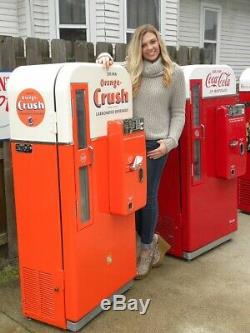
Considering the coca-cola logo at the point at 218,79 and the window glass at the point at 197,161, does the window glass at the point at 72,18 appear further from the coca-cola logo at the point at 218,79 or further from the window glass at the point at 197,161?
the window glass at the point at 197,161

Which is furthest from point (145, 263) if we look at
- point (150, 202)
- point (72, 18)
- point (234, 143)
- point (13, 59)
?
point (72, 18)

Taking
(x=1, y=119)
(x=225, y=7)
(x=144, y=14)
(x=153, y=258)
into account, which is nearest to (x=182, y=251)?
(x=153, y=258)

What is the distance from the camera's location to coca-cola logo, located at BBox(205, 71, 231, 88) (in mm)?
3861

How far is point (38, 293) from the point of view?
292 centimetres

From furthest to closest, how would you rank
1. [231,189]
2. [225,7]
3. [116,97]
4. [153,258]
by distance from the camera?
1. [225,7]
2. [231,189]
3. [153,258]
4. [116,97]

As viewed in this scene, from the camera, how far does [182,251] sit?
3.95 metres

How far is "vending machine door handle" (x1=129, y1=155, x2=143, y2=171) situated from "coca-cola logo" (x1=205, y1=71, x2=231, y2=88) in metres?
1.17

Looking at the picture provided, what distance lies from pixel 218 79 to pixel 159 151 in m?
1.09

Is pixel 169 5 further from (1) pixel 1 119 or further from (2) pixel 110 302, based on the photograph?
(2) pixel 110 302

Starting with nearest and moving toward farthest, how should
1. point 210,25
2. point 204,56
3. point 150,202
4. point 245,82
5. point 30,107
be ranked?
point 30,107 < point 150,202 < point 245,82 < point 204,56 < point 210,25

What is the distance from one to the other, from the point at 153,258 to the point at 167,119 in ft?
3.81

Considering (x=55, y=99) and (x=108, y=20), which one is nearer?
(x=55, y=99)

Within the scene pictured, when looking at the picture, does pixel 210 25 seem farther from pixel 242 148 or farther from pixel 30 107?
pixel 30 107

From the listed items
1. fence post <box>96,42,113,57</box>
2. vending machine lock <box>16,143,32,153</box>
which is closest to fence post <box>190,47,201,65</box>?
fence post <box>96,42,113,57</box>
